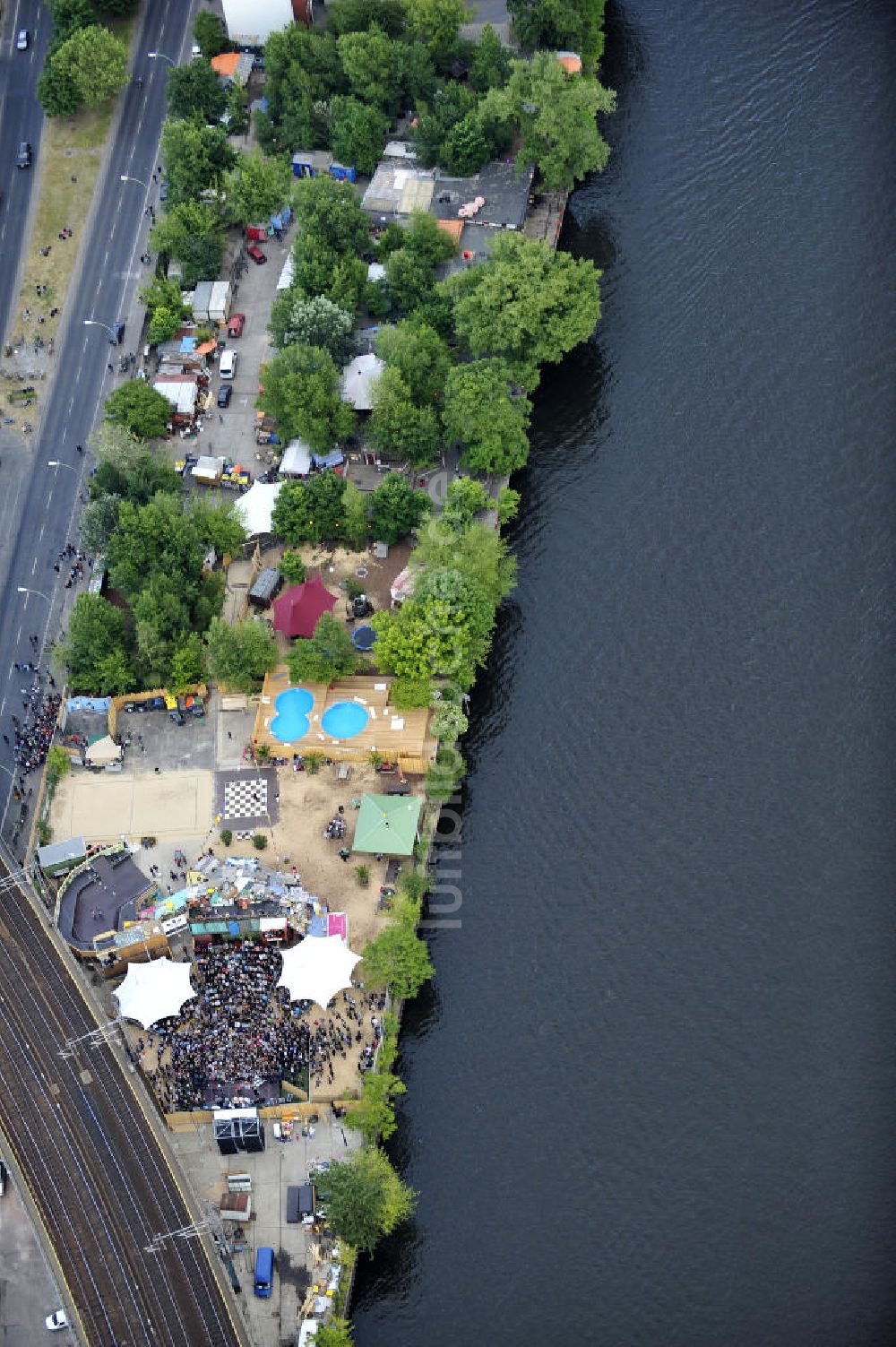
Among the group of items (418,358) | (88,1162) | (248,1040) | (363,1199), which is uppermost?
(418,358)

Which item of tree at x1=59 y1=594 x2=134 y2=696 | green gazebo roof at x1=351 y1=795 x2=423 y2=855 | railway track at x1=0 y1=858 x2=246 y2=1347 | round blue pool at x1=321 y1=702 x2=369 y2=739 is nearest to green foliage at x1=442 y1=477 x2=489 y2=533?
round blue pool at x1=321 y1=702 x2=369 y2=739

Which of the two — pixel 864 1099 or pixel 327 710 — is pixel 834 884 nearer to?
pixel 864 1099

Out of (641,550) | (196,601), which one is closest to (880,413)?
(641,550)

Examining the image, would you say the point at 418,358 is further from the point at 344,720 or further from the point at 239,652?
the point at 344,720

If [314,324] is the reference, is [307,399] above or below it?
below

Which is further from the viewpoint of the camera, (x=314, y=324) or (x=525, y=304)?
(x=314, y=324)

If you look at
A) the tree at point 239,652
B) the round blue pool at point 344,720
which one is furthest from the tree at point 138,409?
the round blue pool at point 344,720

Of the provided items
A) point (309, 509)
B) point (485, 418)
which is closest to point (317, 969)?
point (309, 509)

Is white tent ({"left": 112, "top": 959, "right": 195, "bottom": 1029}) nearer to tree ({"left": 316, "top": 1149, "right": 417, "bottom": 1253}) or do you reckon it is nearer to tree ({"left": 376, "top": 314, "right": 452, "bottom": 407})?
tree ({"left": 316, "top": 1149, "right": 417, "bottom": 1253})
